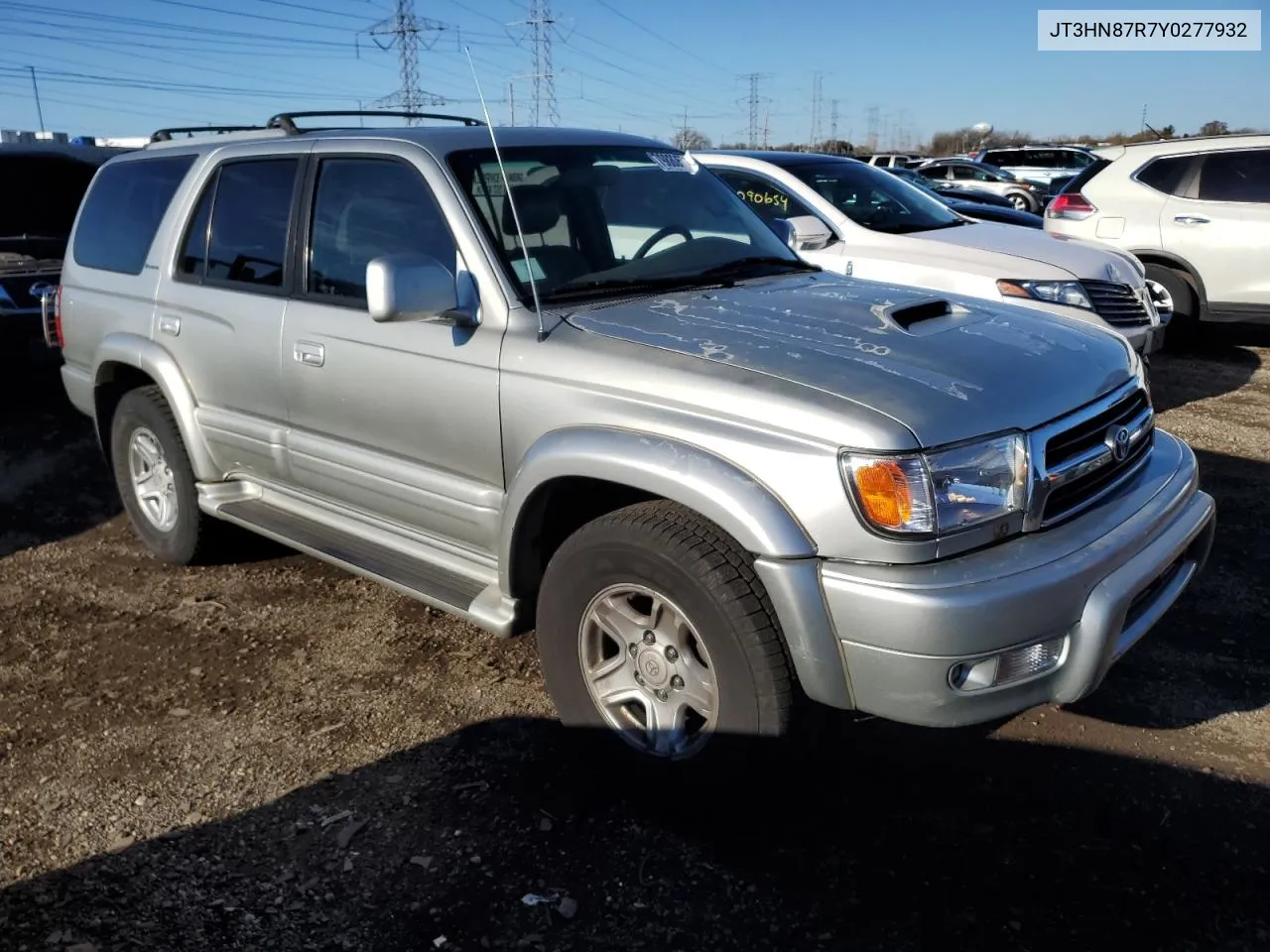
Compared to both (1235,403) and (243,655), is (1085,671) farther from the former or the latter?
(1235,403)

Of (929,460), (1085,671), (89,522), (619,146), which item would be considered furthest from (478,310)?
(89,522)

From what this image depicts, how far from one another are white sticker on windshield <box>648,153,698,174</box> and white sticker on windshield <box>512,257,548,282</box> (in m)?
1.00

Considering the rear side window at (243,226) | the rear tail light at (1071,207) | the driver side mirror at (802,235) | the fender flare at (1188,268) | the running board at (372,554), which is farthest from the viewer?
the rear tail light at (1071,207)

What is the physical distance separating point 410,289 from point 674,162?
1.59 metres

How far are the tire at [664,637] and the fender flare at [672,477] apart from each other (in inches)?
4.1

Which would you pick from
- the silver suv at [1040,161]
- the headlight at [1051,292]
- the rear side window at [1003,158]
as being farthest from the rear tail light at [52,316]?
the rear side window at [1003,158]

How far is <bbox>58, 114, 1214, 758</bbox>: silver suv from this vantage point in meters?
2.54

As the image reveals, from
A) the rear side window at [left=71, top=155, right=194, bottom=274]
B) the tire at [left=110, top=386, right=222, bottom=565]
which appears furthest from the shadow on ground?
the rear side window at [left=71, top=155, right=194, bottom=274]

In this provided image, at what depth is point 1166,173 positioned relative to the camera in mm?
9195

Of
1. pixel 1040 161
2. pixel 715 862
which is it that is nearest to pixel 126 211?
pixel 715 862

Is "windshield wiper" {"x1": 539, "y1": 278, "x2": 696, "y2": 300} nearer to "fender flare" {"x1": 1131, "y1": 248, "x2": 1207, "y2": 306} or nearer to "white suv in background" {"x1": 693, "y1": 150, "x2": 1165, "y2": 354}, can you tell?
"white suv in background" {"x1": 693, "y1": 150, "x2": 1165, "y2": 354}

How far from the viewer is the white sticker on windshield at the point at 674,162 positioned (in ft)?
13.7

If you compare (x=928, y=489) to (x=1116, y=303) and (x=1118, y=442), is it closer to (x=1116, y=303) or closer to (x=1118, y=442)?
(x=1118, y=442)

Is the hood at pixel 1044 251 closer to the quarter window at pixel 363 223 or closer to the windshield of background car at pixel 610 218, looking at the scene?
the windshield of background car at pixel 610 218
